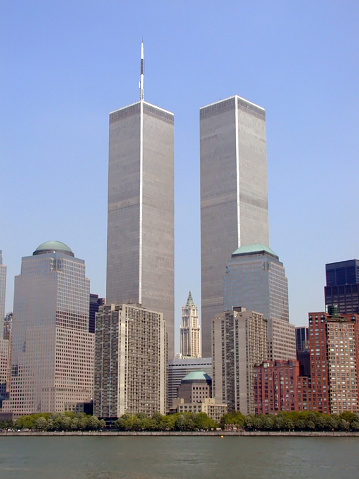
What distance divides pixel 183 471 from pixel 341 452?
2118 inches

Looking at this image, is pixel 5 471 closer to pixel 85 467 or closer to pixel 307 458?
pixel 85 467

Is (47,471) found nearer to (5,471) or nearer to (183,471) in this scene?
(5,471)

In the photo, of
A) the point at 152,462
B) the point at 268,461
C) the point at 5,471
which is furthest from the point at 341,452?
the point at 5,471

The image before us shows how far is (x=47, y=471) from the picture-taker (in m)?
160

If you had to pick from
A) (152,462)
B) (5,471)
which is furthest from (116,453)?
(5,471)

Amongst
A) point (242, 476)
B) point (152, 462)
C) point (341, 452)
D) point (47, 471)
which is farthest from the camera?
point (341, 452)

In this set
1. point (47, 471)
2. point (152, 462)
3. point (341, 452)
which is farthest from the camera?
point (341, 452)

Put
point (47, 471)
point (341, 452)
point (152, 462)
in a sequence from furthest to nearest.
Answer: point (341, 452) < point (152, 462) < point (47, 471)

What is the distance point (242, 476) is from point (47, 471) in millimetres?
37224

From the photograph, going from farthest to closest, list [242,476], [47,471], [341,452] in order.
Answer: [341,452] < [47,471] < [242,476]

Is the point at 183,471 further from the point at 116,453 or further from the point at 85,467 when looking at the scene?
the point at 116,453

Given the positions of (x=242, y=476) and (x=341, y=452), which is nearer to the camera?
(x=242, y=476)

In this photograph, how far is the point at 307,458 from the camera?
592 feet

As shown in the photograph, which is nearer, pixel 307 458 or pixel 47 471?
pixel 47 471
